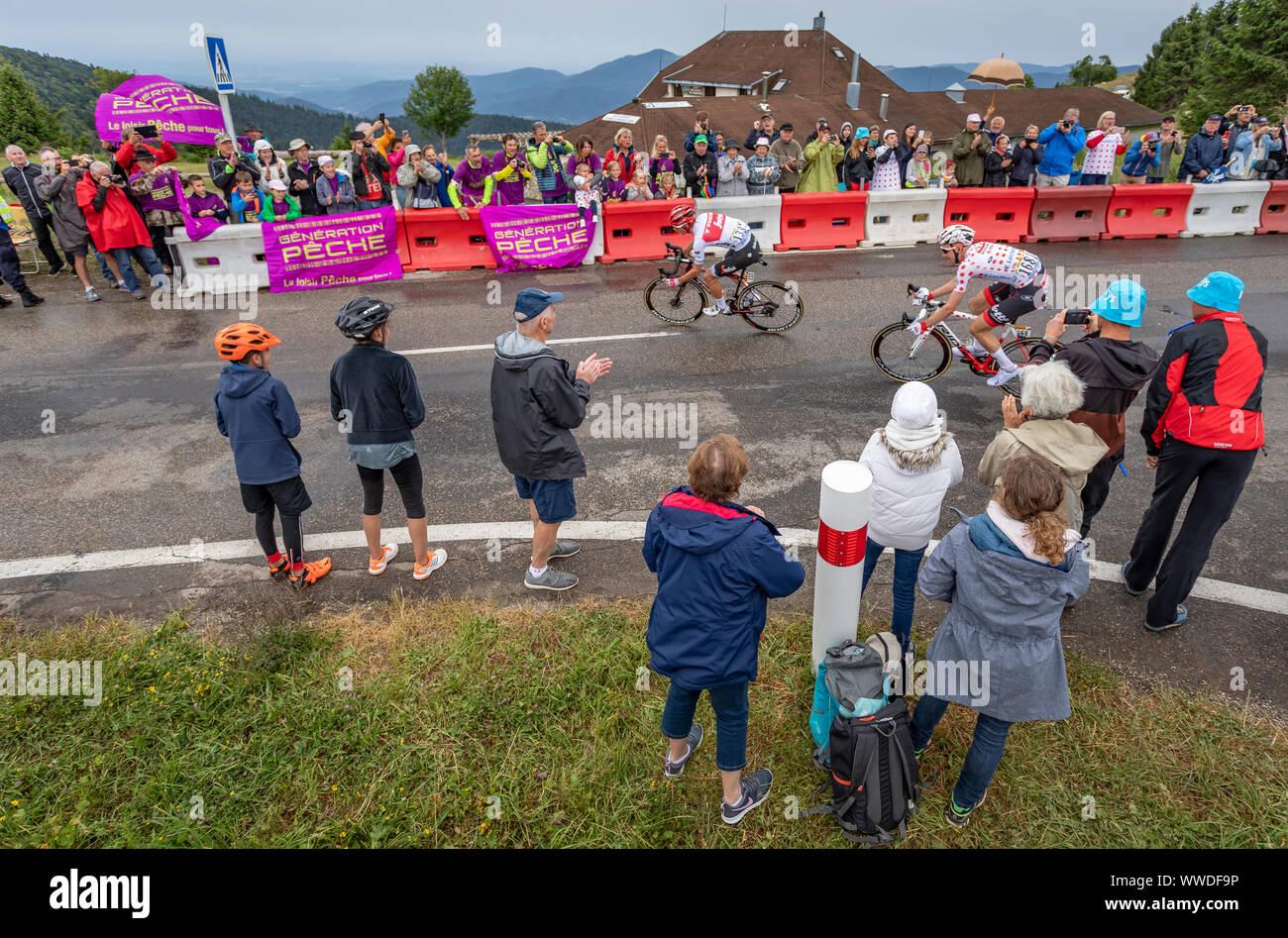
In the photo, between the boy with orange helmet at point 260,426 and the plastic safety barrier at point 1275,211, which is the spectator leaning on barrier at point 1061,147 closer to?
the plastic safety barrier at point 1275,211

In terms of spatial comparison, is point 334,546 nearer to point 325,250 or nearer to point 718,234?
point 718,234

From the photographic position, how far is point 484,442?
7414 millimetres

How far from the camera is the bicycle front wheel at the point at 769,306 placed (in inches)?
388

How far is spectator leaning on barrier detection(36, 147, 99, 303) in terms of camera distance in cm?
1134

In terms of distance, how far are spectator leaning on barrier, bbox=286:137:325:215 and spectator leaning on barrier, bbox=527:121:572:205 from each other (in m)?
3.68

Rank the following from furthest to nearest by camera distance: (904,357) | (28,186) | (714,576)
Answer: (28,186)
(904,357)
(714,576)

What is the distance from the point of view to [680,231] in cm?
1375

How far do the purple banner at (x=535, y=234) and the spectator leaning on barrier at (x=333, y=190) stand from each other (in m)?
2.28

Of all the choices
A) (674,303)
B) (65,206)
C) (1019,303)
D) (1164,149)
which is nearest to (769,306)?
(674,303)

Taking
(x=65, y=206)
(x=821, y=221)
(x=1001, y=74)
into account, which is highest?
(x=1001, y=74)

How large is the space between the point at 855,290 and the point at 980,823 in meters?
9.36

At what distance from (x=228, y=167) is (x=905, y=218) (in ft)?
39.9

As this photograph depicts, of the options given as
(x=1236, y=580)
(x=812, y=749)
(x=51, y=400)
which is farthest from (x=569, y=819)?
(x=51, y=400)
